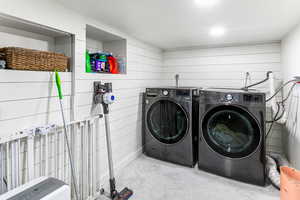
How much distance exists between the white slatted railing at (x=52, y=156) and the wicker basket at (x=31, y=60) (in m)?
0.49

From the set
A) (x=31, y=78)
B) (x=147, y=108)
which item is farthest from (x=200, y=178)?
(x=31, y=78)

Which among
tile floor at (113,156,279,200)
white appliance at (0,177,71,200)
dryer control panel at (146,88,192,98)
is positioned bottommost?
tile floor at (113,156,279,200)

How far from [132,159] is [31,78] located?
1.90 meters

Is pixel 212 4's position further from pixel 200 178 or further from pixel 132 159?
pixel 132 159

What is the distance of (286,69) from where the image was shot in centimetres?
239

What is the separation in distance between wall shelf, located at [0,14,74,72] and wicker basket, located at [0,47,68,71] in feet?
0.57

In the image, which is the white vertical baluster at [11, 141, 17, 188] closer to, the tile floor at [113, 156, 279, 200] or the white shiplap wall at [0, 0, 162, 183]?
the white shiplap wall at [0, 0, 162, 183]

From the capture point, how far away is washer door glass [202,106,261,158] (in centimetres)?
206

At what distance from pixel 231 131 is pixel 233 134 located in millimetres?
43

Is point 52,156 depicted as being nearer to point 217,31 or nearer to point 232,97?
point 232,97

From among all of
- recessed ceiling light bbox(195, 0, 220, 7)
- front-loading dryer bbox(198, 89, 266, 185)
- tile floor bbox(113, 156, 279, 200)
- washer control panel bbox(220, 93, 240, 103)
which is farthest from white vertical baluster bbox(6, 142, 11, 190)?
washer control panel bbox(220, 93, 240, 103)

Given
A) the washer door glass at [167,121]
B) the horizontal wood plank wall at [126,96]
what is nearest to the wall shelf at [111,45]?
the horizontal wood plank wall at [126,96]

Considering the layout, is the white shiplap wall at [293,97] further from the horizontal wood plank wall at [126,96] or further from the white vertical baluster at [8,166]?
the white vertical baluster at [8,166]

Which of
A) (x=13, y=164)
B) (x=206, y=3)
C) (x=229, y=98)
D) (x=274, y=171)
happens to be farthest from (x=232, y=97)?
(x=13, y=164)
